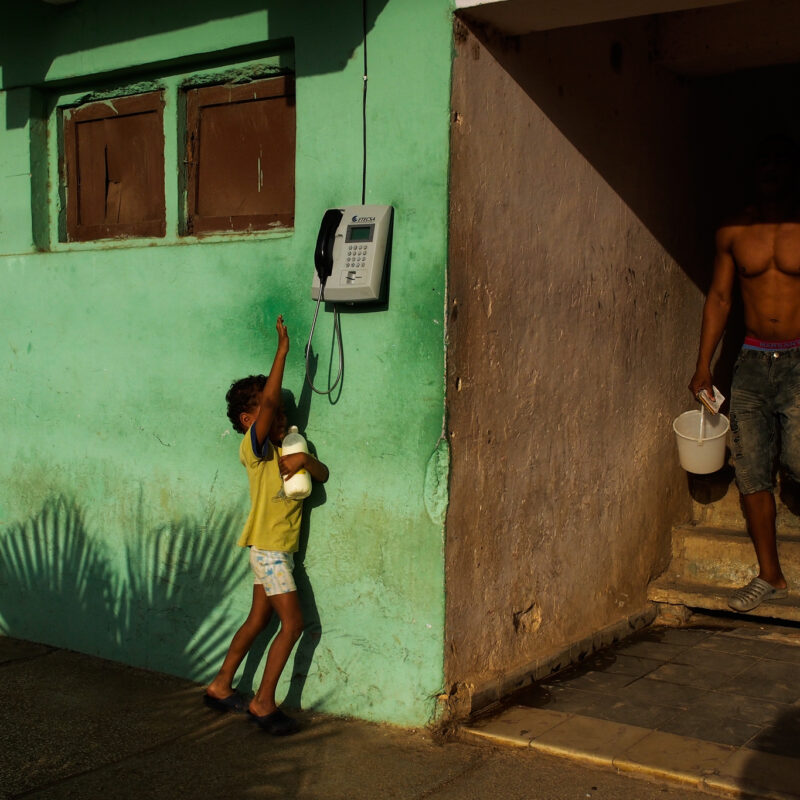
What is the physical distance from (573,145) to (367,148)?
112 cm

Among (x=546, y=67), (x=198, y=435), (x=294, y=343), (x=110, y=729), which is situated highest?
(x=546, y=67)

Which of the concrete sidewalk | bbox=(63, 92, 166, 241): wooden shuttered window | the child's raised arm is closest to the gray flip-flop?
the concrete sidewalk

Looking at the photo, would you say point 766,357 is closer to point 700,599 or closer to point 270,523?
point 700,599

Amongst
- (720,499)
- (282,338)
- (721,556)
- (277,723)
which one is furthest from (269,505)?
(720,499)

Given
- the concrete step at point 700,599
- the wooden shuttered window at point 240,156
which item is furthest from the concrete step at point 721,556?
the wooden shuttered window at point 240,156

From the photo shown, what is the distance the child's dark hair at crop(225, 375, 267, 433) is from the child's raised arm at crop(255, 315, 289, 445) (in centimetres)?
15

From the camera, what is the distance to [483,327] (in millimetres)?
4316

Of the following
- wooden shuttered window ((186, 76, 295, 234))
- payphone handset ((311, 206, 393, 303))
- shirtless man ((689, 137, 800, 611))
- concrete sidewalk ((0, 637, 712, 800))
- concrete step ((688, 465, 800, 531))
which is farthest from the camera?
concrete step ((688, 465, 800, 531))

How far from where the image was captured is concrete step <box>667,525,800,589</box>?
552 centimetres

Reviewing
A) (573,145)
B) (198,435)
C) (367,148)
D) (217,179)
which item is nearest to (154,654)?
(198,435)

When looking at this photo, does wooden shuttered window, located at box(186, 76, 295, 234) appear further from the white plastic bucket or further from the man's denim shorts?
the man's denim shorts

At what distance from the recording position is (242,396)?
443cm

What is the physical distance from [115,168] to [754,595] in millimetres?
3985

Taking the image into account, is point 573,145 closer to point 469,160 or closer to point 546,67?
point 546,67
